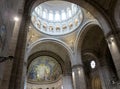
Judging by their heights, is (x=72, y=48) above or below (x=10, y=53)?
above

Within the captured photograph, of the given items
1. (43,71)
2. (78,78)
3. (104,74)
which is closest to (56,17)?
(78,78)

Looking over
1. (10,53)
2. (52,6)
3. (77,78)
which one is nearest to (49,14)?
(52,6)

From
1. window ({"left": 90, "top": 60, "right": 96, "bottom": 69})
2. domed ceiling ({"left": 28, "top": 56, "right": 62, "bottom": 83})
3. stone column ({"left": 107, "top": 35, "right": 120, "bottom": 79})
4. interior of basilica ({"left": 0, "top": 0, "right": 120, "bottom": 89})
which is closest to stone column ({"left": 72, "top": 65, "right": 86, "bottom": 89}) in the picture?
interior of basilica ({"left": 0, "top": 0, "right": 120, "bottom": 89})

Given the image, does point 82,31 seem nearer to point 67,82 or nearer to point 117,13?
point 117,13

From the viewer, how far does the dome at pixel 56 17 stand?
57.6 feet

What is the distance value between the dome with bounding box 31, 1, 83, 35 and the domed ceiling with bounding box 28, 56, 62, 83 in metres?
6.04

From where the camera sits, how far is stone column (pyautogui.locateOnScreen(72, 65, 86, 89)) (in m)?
14.4

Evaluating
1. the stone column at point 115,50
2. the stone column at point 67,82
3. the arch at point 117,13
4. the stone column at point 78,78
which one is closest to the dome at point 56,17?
the stone column at point 78,78

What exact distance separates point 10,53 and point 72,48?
41.3ft

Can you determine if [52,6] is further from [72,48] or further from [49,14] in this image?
[72,48]

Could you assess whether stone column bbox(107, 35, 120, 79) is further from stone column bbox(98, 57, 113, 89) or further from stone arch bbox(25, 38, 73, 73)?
stone arch bbox(25, 38, 73, 73)

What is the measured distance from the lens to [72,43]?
1739 centimetres

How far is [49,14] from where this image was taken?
2005 cm

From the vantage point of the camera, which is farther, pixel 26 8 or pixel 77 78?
pixel 77 78
